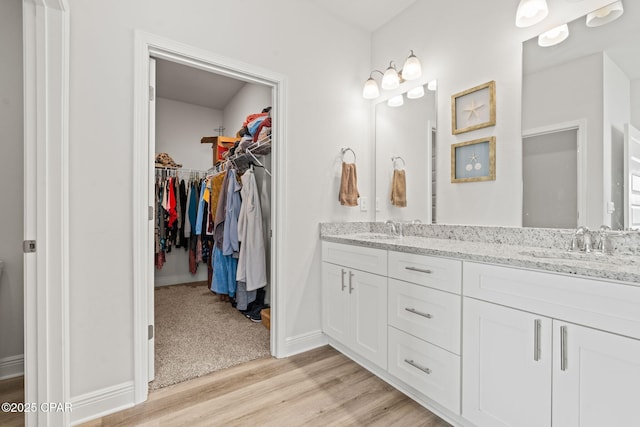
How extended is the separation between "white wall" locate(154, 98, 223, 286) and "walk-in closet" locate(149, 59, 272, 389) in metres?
0.01

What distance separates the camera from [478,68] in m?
1.93

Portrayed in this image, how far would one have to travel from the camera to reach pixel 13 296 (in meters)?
1.90

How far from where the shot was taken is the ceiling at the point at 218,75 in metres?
2.33

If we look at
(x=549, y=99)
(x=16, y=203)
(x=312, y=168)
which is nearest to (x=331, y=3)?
(x=312, y=168)

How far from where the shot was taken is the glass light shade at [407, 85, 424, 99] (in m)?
2.29

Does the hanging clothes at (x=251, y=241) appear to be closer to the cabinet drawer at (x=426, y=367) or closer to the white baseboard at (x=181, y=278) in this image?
the cabinet drawer at (x=426, y=367)

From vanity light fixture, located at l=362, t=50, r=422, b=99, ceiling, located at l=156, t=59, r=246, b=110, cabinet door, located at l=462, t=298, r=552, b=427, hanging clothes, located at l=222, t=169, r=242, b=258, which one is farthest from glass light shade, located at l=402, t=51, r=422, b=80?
ceiling, located at l=156, t=59, r=246, b=110

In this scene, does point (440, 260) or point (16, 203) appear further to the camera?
point (16, 203)

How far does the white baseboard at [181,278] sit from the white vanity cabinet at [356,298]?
2813 mm

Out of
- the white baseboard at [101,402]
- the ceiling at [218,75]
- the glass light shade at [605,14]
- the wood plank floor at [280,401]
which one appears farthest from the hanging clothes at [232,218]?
the glass light shade at [605,14]

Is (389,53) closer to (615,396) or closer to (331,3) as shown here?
(331,3)

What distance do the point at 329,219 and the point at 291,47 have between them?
1335 millimetres

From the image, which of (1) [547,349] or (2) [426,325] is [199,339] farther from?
(1) [547,349]

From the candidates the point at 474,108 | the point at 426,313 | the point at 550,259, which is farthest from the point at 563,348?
the point at 474,108
